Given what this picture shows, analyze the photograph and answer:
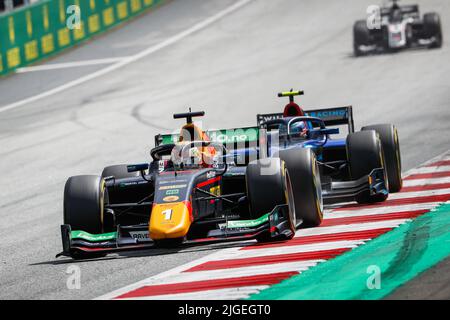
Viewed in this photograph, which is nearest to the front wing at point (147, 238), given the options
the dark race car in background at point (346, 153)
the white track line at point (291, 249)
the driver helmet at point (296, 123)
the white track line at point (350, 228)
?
the white track line at point (291, 249)

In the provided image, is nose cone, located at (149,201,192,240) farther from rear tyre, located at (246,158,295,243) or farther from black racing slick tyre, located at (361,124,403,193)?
black racing slick tyre, located at (361,124,403,193)

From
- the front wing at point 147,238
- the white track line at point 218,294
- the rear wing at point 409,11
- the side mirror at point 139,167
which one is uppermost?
the rear wing at point 409,11

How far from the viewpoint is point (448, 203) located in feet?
42.4

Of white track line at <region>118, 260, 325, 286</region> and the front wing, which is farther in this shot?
the front wing

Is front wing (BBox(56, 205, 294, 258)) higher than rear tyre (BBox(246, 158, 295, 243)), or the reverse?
rear tyre (BBox(246, 158, 295, 243))

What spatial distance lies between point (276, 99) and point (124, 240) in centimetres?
1521

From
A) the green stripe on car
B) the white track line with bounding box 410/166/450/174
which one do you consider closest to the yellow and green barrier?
the white track line with bounding box 410/166/450/174

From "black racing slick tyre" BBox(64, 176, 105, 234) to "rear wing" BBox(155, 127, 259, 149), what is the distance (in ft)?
6.13

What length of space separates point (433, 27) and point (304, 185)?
60.8 ft

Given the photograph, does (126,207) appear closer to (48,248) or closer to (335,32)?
(48,248)

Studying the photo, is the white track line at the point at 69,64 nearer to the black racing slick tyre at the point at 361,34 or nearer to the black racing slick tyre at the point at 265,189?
the black racing slick tyre at the point at 361,34

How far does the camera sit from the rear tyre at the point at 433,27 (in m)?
29.4

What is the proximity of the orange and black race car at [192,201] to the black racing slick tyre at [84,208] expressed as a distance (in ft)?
0.04

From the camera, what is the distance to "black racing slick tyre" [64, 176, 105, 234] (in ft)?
38.9
